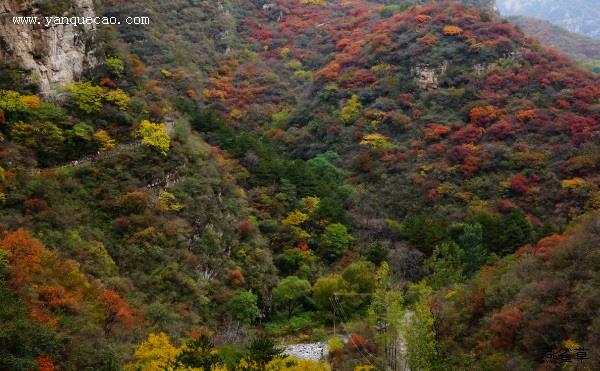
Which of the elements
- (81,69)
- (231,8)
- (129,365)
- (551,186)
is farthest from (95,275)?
(231,8)

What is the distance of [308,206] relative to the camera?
45344 millimetres

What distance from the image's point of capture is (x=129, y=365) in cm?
A: 2256

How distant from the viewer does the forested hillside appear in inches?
942

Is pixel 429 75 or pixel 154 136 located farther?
pixel 429 75

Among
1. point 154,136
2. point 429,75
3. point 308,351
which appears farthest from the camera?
point 429,75

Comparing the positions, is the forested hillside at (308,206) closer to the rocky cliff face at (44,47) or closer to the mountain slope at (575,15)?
the rocky cliff face at (44,47)

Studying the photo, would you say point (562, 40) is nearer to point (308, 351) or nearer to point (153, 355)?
point (308, 351)

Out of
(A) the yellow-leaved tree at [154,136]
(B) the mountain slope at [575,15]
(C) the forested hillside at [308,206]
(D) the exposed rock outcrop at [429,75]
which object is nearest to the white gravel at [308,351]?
(C) the forested hillside at [308,206]

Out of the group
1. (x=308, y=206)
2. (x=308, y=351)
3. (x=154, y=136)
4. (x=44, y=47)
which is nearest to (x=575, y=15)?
(x=308, y=206)

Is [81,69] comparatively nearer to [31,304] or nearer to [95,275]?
[95,275]

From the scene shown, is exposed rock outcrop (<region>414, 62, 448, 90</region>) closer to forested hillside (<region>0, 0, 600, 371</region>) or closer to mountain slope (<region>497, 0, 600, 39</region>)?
forested hillside (<region>0, 0, 600, 371</region>)

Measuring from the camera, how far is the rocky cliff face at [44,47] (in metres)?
35.9

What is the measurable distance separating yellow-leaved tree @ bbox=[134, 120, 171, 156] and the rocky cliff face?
673 centimetres

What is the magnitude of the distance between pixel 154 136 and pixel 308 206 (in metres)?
14.2
